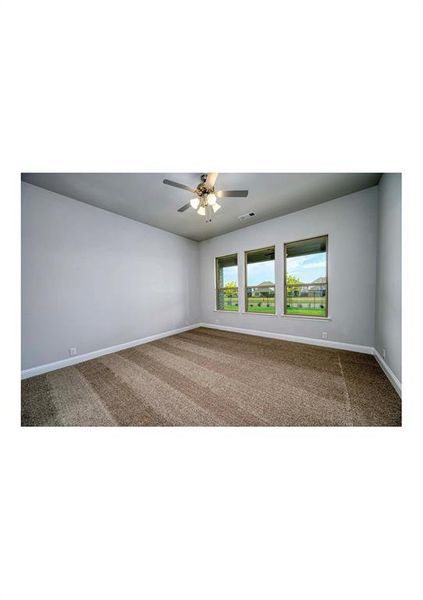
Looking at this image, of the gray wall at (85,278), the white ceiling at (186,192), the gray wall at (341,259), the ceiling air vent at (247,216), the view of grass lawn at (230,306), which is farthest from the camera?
the view of grass lawn at (230,306)

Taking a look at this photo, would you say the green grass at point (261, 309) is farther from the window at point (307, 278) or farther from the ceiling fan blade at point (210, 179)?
the ceiling fan blade at point (210, 179)

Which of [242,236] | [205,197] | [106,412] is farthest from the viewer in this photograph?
[242,236]

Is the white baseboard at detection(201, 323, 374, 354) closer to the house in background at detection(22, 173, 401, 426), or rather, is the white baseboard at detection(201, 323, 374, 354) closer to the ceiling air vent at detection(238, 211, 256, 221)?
the house in background at detection(22, 173, 401, 426)

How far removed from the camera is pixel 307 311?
378 centimetres

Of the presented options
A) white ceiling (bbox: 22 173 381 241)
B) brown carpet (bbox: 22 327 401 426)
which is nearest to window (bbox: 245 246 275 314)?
white ceiling (bbox: 22 173 381 241)

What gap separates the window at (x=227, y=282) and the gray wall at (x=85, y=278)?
142 cm

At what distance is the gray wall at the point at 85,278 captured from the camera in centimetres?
257

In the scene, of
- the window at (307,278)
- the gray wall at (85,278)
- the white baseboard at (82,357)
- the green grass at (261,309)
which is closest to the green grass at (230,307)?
the green grass at (261,309)

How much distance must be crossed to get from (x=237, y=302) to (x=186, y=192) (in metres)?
2.86

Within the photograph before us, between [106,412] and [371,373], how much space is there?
3.14m
